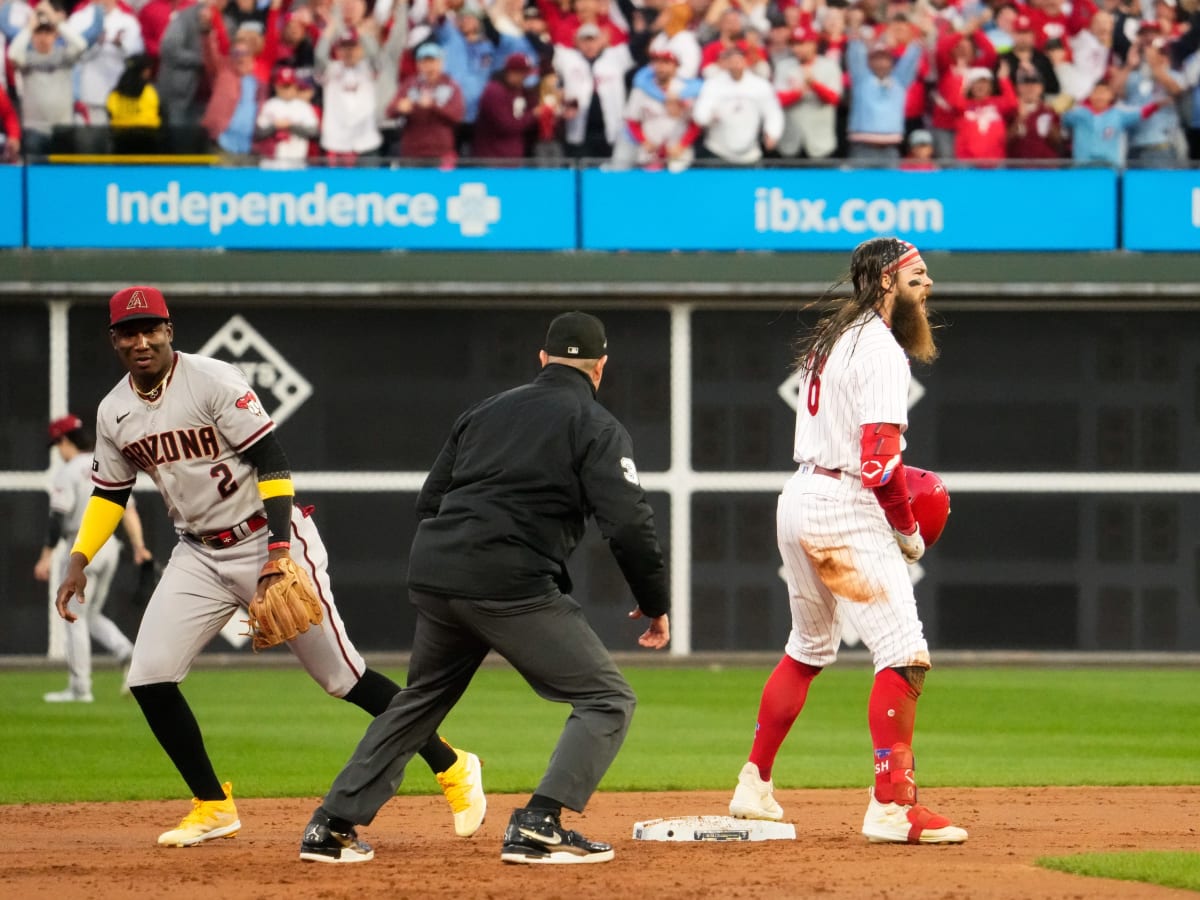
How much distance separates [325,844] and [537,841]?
73 cm

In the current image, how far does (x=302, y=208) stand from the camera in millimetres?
16922

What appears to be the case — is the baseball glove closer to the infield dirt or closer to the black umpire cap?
the infield dirt

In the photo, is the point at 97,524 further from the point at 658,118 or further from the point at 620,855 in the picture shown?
the point at 658,118

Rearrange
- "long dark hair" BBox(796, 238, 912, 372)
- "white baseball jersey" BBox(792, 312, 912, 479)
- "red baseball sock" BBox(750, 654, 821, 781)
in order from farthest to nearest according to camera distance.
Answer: "red baseball sock" BBox(750, 654, 821, 781), "long dark hair" BBox(796, 238, 912, 372), "white baseball jersey" BBox(792, 312, 912, 479)

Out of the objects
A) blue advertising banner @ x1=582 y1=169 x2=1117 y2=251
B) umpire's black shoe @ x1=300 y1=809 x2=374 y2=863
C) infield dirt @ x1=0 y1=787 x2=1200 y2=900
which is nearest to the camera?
infield dirt @ x1=0 y1=787 x2=1200 y2=900

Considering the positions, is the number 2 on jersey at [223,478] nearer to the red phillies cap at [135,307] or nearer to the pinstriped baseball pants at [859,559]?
the red phillies cap at [135,307]

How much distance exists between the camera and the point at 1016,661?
1730 cm

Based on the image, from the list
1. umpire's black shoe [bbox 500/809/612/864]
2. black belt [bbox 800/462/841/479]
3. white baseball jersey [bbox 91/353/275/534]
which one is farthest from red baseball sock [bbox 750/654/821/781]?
white baseball jersey [bbox 91/353/275/534]

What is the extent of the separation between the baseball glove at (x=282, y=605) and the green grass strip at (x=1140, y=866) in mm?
2664

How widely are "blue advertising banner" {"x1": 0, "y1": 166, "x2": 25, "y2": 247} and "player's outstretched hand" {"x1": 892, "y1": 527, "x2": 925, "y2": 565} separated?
11539mm

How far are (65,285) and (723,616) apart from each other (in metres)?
6.29

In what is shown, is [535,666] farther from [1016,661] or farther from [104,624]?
[1016,661]

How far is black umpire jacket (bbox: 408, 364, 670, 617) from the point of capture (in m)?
6.38

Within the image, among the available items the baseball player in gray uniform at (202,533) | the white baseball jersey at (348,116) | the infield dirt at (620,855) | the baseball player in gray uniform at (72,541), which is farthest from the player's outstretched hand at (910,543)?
the white baseball jersey at (348,116)
